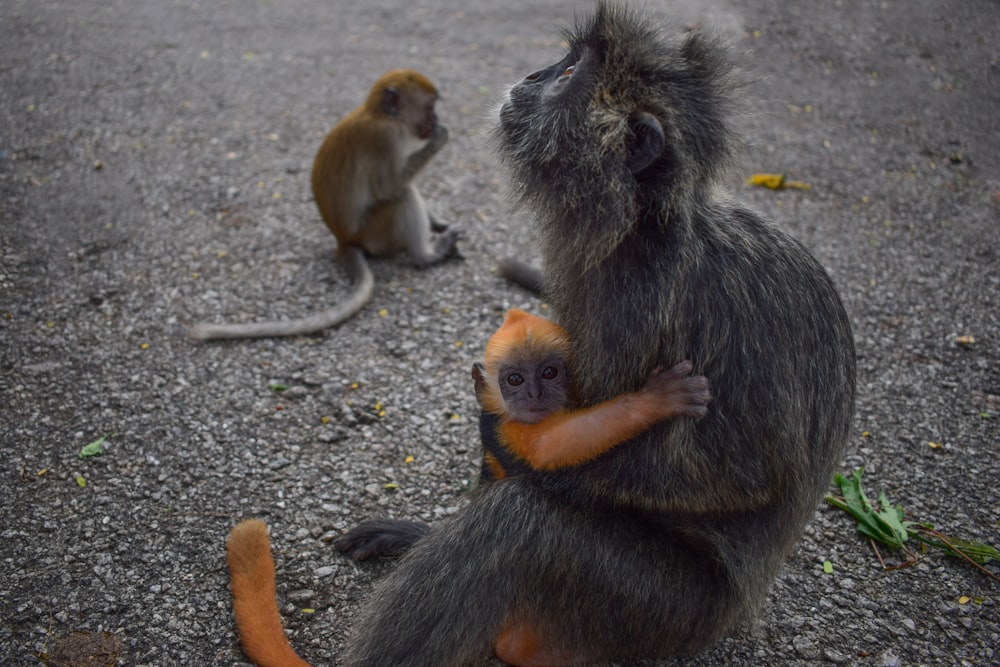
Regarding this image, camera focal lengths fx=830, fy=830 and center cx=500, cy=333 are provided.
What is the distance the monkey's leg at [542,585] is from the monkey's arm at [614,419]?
0.10 m

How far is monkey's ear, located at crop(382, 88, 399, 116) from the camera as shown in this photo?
5012 millimetres

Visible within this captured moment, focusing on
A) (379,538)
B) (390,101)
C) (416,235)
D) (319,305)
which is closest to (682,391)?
(379,538)

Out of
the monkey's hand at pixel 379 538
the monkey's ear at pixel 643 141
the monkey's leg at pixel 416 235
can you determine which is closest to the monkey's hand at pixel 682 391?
the monkey's ear at pixel 643 141

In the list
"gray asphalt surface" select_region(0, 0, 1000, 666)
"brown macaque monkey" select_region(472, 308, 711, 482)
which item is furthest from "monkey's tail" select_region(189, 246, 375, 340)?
"brown macaque monkey" select_region(472, 308, 711, 482)

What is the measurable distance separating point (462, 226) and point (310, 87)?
2.46 m

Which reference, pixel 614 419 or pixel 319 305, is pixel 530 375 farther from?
pixel 319 305

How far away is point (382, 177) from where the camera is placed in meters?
5.00

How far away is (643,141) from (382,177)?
9.79 ft

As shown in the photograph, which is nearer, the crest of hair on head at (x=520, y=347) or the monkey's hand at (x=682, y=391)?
the monkey's hand at (x=682, y=391)

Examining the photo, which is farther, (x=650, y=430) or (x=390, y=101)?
(x=390, y=101)

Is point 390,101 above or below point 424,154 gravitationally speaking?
above

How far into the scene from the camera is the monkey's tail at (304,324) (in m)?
4.04

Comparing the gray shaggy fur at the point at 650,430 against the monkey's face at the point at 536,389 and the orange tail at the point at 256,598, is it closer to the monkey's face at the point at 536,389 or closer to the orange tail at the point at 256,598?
the monkey's face at the point at 536,389

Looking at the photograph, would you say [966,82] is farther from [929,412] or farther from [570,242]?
[570,242]
